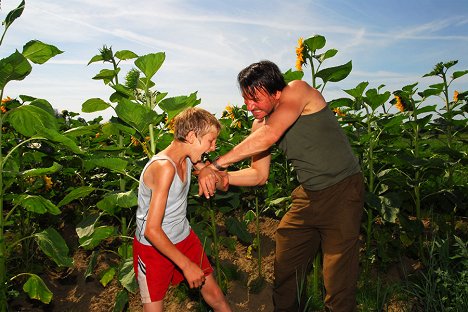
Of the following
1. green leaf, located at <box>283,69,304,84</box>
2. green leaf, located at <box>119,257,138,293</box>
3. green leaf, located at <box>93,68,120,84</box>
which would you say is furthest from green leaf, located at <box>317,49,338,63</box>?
green leaf, located at <box>119,257,138,293</box>

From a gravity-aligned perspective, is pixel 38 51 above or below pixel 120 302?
above

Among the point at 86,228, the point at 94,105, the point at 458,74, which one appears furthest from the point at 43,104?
the point at 458,74

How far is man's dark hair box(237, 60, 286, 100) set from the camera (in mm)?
2680

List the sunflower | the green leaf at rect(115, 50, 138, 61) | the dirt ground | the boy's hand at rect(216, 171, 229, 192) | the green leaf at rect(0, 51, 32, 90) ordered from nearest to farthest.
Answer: the green leaf at rect(0, 51, 32, 90) → the boy's hand at rect(216, 171, 229, 192) → the green leaf at rect(115, 50, 138, 61) → the dirt ground → the sunflower

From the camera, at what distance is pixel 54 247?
269cm

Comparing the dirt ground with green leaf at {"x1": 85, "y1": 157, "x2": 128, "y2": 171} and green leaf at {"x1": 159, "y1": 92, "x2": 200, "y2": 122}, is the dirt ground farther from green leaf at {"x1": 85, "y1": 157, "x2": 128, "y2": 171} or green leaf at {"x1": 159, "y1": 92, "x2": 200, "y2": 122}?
green leaf at {"x1": 159, "y1": 92, "x2": 200, "y2": 122}

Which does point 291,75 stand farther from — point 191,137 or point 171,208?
point 171,208

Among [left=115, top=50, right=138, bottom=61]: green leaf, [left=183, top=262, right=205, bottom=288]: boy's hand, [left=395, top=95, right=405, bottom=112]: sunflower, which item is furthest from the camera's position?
[left=395, top=95, right=405, bottom=112]: sunflower

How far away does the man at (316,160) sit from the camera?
2.64 meters

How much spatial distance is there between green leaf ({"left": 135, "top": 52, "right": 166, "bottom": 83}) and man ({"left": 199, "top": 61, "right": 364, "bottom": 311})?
1.59ft

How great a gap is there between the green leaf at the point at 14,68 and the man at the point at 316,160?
113 centimetres

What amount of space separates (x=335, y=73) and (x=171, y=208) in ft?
4.88

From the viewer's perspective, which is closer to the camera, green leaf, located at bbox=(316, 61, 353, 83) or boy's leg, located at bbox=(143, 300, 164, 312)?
boy's leg, located at bbox=(143, 300, 164, 312)

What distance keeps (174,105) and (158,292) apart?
103 cm
